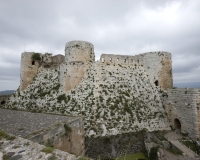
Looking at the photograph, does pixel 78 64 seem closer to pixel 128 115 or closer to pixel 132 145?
pixel 128 115

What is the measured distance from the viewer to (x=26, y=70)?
21.7 m

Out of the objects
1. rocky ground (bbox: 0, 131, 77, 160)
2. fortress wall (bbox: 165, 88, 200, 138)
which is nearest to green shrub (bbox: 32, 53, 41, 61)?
rocky ground (bbox: 0, 131, 77, 160)

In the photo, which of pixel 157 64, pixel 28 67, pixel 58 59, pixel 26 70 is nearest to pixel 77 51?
pixel 58 59

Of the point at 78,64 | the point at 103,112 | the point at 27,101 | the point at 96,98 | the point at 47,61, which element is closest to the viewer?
the point at 103,112

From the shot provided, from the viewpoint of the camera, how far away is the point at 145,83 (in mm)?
19484

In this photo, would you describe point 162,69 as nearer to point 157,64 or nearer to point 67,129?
point 157,64

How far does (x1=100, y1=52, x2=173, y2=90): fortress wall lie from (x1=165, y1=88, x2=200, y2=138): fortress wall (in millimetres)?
2418

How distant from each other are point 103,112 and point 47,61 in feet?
51.5

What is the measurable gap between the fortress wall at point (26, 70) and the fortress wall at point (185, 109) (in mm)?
21361

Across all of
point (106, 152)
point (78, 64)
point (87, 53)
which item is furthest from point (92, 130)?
point (87, 53)

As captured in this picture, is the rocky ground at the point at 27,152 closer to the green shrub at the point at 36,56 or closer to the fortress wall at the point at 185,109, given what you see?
the fortress wall at the point at 185,109

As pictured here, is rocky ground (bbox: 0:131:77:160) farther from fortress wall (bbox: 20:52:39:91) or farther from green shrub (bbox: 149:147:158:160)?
fortress wall (bbox: 20:52:39:91)

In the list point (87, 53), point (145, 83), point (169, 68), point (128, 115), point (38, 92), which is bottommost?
point (128, 115)

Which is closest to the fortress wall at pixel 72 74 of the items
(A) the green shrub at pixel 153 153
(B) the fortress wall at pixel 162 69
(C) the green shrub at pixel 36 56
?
(C) the green shrub at pixel 36 56
